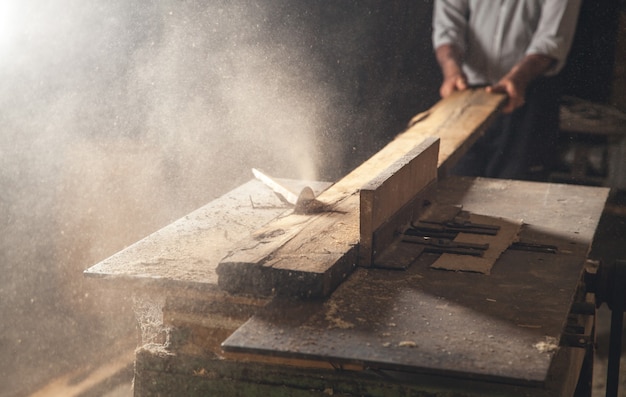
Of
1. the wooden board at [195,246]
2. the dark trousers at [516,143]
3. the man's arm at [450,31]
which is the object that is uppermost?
the man's arm at [450,31]

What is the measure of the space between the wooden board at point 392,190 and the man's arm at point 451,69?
209cm

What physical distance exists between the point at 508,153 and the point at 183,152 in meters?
2.29

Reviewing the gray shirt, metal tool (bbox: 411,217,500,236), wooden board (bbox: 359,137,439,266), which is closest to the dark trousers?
the gray shirt

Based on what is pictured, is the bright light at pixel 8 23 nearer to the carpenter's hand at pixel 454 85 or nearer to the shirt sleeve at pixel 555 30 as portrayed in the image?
the carpenter's hand at pixel 454 85

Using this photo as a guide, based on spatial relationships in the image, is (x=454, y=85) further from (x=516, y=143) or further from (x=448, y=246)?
(x=448, y=246)

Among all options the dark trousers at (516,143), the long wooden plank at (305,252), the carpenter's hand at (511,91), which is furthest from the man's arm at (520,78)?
the long wooden plank at (305,252)

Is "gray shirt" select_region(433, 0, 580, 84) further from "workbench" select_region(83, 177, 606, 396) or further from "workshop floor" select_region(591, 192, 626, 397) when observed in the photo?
"workbench" select_region(83, 177, 606, 396)

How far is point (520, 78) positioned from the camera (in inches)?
189

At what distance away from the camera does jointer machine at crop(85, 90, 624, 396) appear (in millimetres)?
1691

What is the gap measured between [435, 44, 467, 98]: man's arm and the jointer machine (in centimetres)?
206

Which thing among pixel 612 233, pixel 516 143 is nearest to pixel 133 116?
pixel 516 143

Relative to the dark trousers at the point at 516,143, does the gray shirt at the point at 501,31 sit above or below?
above

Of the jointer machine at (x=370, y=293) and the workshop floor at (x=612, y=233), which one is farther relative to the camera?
the workshop floor at (x=612, y=233)

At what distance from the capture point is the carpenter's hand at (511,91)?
4.59m
